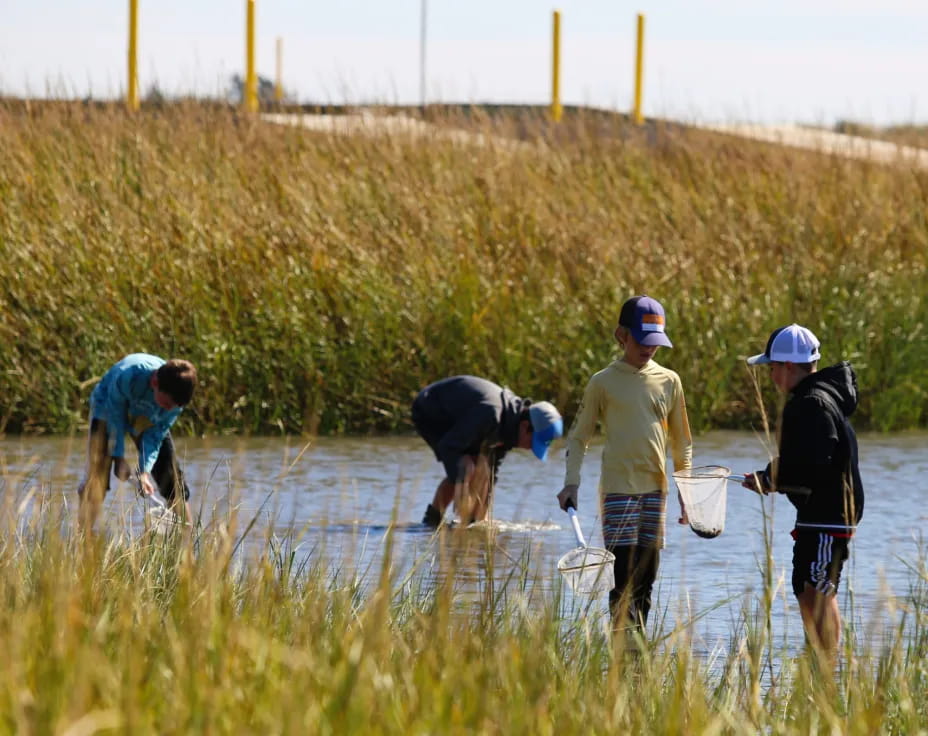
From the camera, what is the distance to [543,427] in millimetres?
10414

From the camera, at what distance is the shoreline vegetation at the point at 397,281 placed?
1488 centimetres

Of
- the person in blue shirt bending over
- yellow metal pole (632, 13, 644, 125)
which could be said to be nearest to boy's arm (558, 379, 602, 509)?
the person in blue shirt bending over

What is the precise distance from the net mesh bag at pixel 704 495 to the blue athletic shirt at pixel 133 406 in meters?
2.90

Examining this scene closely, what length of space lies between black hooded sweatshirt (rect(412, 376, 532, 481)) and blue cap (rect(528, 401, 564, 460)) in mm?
257

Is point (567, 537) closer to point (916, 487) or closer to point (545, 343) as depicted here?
point (916, 487)

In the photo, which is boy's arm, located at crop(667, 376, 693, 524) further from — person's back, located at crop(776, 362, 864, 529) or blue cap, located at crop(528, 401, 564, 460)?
blue cap, located at crop(528, 401, 564, 460)

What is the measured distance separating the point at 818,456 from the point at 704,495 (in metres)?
0.47

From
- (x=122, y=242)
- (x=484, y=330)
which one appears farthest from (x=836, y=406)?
(x=122, y=242)

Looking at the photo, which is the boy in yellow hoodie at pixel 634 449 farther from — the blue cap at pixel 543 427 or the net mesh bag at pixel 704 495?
the blue cap at pixel 543 427

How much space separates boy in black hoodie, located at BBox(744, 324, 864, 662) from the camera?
6855 mm

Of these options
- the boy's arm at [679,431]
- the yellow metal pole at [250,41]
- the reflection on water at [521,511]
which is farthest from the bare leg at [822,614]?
the yellow metal pole at [250,41]

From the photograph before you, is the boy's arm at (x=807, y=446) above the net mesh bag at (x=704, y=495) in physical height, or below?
above

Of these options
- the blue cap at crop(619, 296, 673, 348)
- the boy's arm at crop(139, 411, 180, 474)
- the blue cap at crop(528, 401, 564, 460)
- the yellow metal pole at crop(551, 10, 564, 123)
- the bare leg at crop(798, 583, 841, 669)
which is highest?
the yellow metal pole at crop(551, 10, 564, 123)

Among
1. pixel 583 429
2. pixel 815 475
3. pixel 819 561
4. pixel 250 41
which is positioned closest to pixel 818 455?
pixel 815 475
